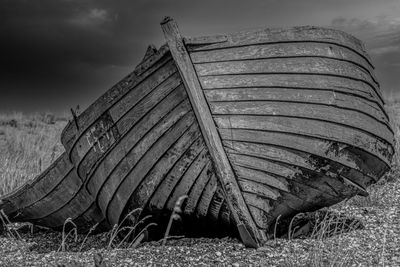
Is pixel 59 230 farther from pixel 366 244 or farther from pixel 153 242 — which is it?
pixel 366 244

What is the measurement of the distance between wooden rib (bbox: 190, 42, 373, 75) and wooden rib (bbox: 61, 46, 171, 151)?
1.00 ft

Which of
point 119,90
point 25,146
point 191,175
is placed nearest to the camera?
point 191,175

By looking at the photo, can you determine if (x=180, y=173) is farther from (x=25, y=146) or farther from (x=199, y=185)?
(x=25, y=146)

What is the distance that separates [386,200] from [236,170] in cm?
337

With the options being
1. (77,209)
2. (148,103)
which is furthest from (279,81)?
(77,209)

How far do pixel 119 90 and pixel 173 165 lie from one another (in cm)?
84

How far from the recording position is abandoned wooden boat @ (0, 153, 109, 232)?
231 inches

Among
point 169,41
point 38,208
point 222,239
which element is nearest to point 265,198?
point 222,239

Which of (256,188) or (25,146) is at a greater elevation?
(25,146)

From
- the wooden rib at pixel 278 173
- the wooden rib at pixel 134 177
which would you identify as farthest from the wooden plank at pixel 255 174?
the wooden rib at pixel 134 177

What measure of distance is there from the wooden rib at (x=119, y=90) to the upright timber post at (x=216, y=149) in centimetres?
16

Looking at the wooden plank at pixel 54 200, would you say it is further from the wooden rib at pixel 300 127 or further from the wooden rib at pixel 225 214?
the wooden rib at pixel 300 127

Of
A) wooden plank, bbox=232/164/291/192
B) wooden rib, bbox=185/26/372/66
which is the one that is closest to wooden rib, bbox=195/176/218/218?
wooden plank, bbox=232/164/291/192

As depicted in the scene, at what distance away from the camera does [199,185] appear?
4891 millimetres
